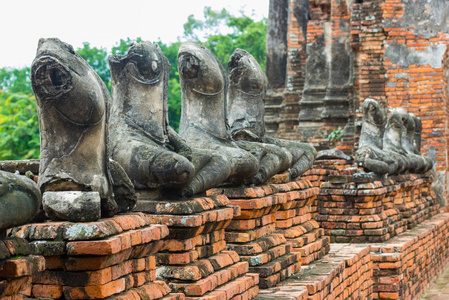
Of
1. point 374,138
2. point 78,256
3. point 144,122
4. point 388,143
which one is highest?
point 144,122

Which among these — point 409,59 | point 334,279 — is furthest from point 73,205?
point 409,59

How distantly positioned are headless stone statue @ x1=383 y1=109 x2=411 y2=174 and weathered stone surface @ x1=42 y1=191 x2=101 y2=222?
24.5 ft

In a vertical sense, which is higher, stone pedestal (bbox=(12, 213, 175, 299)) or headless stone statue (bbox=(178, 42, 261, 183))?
headless stone statue (bbox=(178, 42, 261, 183))

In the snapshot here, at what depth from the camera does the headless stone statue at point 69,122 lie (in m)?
3.39

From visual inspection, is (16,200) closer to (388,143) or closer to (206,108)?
(206,108)

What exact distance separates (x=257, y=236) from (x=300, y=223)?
1248 millimetres

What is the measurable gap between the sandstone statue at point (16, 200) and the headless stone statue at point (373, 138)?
6.68m

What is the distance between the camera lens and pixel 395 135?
35.4 feet

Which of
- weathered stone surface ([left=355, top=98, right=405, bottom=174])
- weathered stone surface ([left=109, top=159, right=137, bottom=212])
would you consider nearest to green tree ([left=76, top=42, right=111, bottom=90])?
weathered stone surface ([left=355, top=98, right=405, bottom=174])

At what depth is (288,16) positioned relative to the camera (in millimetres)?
17000

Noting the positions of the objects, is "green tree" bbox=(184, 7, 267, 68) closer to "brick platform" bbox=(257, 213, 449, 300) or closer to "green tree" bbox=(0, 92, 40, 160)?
"green tree" bbox=(0, 92, 40, 160)

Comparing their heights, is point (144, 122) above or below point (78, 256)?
above

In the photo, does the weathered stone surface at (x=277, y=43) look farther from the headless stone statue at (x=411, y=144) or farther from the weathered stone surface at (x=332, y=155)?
the weathered stone surface at (x=332, y=155)

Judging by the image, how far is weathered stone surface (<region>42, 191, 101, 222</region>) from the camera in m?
3.31
